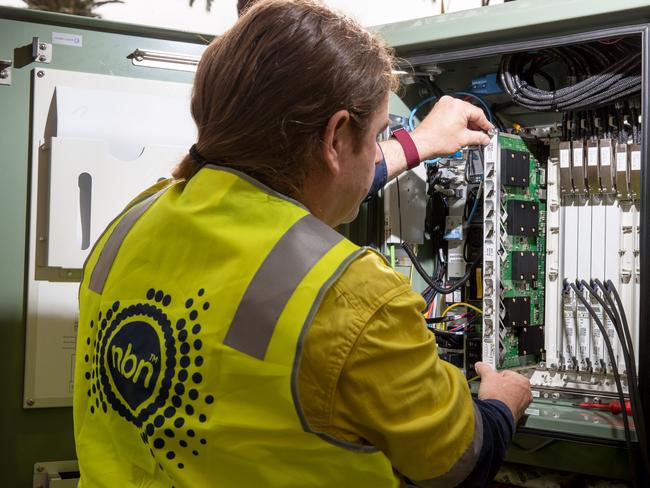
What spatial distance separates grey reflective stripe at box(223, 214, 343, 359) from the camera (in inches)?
34.8

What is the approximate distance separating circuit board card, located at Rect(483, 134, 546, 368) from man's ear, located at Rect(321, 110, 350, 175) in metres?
0.99

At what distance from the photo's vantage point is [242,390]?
0.90m

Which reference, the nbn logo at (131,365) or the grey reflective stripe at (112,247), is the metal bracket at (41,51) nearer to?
the grey reflective stripe at (112,247)

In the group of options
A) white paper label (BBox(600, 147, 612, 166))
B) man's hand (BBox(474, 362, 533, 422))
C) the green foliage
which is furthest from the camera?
the green foliage

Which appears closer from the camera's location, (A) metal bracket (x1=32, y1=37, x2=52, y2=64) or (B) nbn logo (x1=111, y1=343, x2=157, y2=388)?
(B) nbn logo (x1=111, y1=343, x2=157, y2=388)

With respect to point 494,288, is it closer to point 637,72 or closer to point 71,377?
point 637,72

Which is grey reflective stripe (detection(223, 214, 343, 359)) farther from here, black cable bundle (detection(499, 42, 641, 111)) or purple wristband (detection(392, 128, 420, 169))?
black cable bundle (detection(499, 42, 641, 111))

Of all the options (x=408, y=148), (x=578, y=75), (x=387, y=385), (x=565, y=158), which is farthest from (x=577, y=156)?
(x=387, y=385)

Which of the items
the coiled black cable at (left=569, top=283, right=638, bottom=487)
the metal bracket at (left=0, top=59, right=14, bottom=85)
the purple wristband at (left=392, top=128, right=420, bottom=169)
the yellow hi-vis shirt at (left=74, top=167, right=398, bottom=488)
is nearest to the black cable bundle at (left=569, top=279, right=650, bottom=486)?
the coiled black cable at (left=569, top=283, right=638, bottom=487)

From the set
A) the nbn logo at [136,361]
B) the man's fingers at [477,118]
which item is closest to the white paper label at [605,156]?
the man's fingers at [477,118]

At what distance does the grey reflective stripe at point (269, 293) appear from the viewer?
0.88 metres

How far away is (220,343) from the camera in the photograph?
0.90 meters

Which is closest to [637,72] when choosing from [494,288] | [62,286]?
[494,288]

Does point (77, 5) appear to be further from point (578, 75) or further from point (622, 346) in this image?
point (622, 346)
